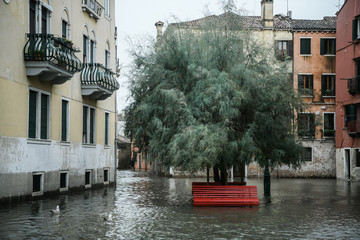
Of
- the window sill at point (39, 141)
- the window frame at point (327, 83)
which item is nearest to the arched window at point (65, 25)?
the window sill at point (39, 141)

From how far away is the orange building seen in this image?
1646 inches

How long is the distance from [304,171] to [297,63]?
9102 millimetres

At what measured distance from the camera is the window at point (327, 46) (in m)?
42.2

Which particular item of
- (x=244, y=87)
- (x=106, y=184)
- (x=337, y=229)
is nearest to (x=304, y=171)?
(x=106, y=184)

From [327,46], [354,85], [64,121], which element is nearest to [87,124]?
[64,121]

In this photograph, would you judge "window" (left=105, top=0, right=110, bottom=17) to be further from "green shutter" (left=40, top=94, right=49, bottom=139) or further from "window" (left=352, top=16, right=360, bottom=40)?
"window" (left=352, top=16, right=360, bottom=40)

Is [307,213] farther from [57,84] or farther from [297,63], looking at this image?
[297,63]

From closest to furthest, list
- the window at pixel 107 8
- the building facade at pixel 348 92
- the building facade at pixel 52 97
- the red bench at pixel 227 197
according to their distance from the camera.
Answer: the red bench at pixel 227 197, the building facade at pixel 52 97, the window at pixel 107 8, the building facade at pixel 348 92

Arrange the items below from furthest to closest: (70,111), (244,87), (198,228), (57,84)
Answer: (70,111), (57,84), (244,87), (198,228)

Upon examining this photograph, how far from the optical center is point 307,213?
15.0 metres

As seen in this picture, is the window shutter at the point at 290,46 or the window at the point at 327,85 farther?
the window shutter at the point at 290,46

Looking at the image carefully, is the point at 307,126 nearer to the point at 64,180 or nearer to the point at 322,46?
the point at 64,180

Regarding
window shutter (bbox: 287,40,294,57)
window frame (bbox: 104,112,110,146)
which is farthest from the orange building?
window frame (bbox: 104,112,110,146)

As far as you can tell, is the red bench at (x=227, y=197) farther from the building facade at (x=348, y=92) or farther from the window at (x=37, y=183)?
the building facade at (x=348, y=92)
